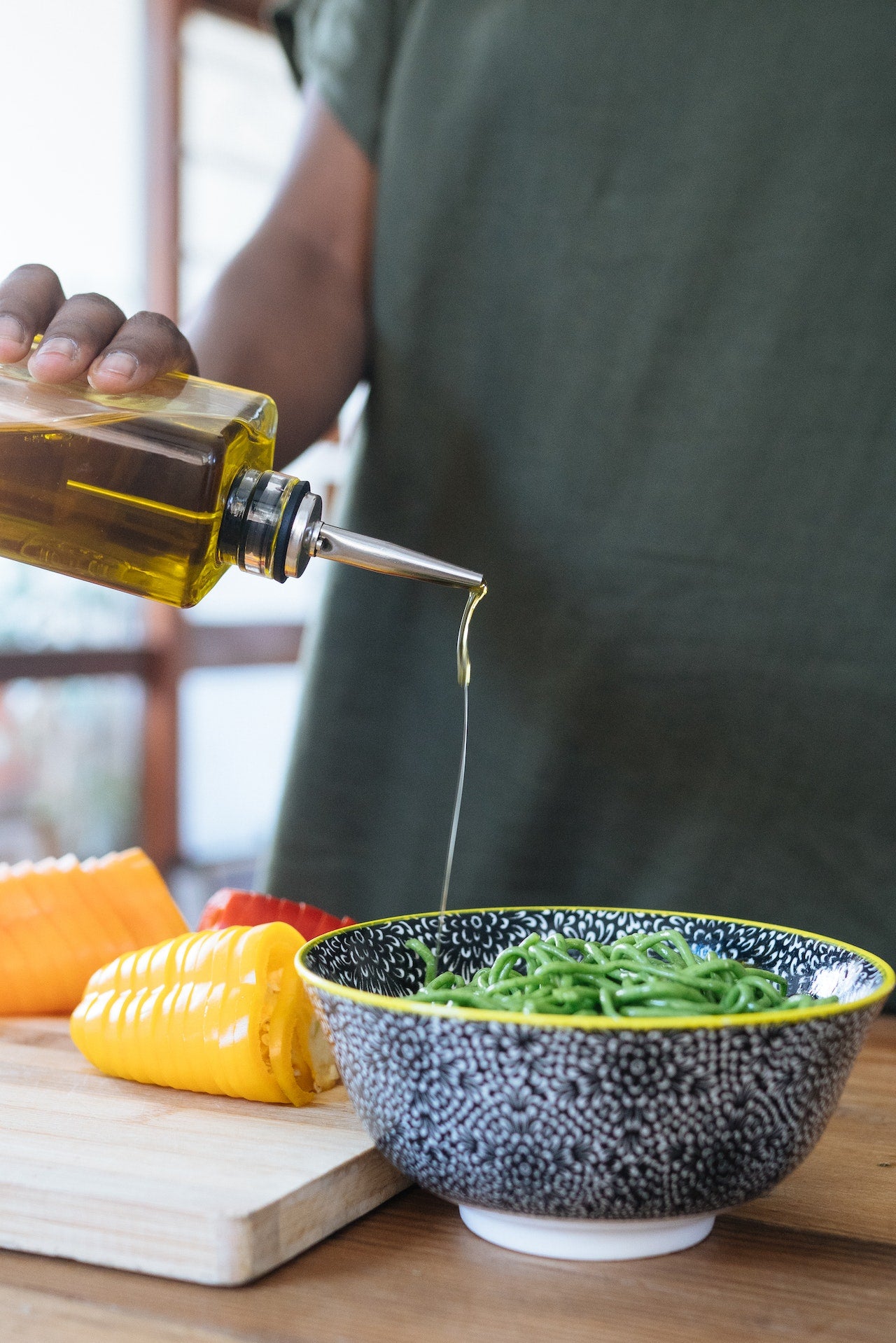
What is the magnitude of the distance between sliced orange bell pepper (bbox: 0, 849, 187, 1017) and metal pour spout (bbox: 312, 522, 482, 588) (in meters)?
0.35

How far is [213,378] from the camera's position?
1342mm

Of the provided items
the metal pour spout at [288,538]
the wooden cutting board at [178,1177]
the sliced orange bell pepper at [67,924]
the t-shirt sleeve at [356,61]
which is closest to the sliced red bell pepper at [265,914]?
the sliced orange bell pepper at [67,924]

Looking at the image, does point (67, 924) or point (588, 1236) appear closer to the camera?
point (588, 1236)

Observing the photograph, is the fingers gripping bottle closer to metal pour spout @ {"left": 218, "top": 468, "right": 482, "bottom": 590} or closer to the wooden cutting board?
metal pour spout @ {"left": 218, "top": 468, "right": 482, "bottom": 590}

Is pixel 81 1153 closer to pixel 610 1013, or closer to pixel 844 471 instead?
pixel 610 1013

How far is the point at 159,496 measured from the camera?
2.65 feet

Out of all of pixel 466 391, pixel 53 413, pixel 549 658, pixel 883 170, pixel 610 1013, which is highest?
pixel 883 170

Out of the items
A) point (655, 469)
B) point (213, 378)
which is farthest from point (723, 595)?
point (213, 378)

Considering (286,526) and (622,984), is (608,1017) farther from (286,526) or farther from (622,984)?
(286,526)

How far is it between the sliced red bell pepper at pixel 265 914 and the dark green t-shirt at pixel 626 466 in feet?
1.43

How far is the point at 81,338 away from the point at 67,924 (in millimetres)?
462

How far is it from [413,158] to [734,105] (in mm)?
361

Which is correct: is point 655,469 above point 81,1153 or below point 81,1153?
above

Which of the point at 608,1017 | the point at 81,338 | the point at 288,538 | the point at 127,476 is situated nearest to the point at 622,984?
the point at 608,1017
